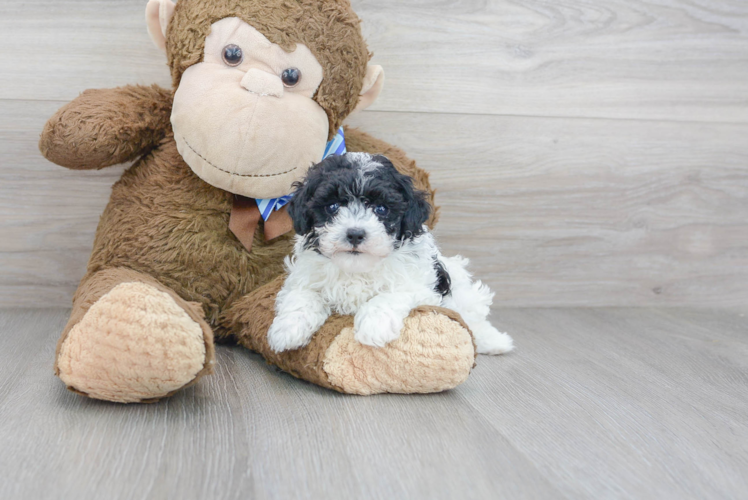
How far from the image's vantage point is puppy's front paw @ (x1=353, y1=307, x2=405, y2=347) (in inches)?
50.2

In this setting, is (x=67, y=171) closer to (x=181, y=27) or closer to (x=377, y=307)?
(x=181, y=27)

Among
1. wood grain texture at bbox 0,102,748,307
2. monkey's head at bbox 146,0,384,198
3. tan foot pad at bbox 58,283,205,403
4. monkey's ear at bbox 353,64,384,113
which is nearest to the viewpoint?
tan foot pad at bbox 58,283,205,403

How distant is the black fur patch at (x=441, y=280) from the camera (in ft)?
4.75

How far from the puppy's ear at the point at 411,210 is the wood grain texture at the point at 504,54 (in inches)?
31.3

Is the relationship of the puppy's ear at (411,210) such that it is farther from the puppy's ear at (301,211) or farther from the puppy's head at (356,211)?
the puppy's ear at (301,211)

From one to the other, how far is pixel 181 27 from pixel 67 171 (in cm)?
68

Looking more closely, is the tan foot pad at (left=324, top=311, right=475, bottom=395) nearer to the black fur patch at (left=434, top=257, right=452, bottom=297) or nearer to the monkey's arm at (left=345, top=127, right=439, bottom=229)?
the black fur patch at (left=434, top=257, right=452, bottom=297)

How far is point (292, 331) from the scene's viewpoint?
4.36ft

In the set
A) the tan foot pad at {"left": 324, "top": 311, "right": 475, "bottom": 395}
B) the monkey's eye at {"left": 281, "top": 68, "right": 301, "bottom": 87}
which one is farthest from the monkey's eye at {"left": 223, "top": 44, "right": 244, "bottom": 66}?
the tan foot pad at {"left": 324, "top": 311, "right": 475, "bottom": 395}

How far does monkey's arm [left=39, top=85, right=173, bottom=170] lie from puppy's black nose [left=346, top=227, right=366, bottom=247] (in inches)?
27.3

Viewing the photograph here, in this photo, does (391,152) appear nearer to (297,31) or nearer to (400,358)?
(297,31)

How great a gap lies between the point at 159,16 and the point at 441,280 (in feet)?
3.10

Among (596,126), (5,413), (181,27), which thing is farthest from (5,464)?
(596,126)

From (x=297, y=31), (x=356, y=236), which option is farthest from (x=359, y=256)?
(x=297, y=31)
